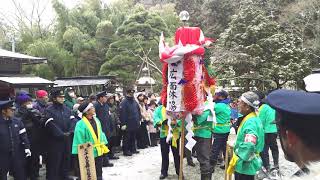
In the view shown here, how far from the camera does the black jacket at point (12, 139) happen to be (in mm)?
6488

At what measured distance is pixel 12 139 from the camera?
262 inches

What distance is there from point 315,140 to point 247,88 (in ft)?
65.8

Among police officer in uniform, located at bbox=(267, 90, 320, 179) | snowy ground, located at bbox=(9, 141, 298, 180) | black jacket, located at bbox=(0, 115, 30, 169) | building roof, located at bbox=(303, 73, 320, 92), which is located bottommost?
snowy ground, located at bbox=(9, 141, 298, 180)

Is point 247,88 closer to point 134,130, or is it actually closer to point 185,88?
point 134,130

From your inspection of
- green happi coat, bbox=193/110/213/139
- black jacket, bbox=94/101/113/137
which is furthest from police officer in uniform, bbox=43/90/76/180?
green happi coat, bbox=193/110/213/139

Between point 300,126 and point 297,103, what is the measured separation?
0.11 meters

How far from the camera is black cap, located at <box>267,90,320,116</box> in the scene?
160 centimetres

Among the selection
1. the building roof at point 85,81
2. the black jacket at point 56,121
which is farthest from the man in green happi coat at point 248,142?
the building roof at point 85,81

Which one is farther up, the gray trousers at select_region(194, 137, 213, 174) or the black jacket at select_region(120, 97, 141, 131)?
the black jacket at select_region(120, 97, 141, 131)

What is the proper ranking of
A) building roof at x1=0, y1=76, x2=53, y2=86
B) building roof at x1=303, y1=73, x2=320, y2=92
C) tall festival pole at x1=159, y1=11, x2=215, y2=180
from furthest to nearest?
building roof at x1=0, y1=76, x2=53, y2=86 < tall festival pole at x1=159, y1=11, x2=215, y2=180 < building roof at x1=303, y1=73, x2=320, y2=92

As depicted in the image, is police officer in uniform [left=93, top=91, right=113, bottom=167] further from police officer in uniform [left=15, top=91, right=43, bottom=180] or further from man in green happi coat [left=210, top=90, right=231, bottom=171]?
man in green happi coat [left=210, top=90, right=231, bottom=171]

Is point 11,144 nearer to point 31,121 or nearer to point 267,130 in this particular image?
point 31,121

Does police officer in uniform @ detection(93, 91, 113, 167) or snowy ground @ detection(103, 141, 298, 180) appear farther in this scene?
police officer in uniform @ detection(93, 91, 113, 167)

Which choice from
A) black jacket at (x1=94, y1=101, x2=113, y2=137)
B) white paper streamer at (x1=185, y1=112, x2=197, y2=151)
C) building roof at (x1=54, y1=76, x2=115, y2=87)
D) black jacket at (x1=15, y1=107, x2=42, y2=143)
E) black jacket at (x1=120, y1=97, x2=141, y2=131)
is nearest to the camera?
white paper streamer at (x1=185, y1=112, x2=197, y2=151)
